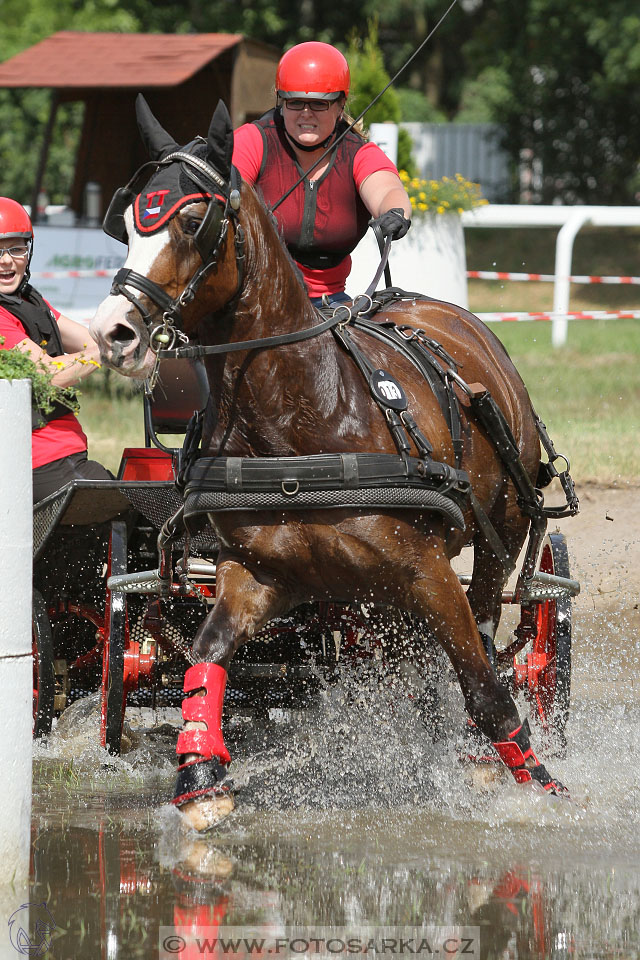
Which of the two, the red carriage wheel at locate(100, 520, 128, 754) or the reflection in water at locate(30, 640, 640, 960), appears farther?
the red carriage wheel at locate(100, 520, 128, 754)

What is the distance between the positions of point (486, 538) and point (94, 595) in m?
1.56

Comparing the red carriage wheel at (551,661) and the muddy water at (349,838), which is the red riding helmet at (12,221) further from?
the red carriage wheel at (551,661)

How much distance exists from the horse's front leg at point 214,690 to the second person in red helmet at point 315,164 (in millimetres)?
1304

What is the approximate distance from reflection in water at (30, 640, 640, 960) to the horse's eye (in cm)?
178

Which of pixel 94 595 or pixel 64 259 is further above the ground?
pixel 64 259

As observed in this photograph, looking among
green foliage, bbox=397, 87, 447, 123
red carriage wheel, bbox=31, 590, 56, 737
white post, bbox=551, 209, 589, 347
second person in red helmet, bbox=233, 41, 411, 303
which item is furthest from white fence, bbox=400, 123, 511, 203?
red carriage wheel, bbox=31, 590, 56, 737

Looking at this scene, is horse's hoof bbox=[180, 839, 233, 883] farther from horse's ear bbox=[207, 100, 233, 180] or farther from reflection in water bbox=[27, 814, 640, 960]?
horse's ear bbox=[207, 100, 233, 180]

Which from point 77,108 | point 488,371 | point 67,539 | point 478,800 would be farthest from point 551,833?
point 77,108

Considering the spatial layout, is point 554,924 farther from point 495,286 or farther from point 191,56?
point 495,286

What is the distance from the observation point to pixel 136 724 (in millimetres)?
5770

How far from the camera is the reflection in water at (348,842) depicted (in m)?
3.48

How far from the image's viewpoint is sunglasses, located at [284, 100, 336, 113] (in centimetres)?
477

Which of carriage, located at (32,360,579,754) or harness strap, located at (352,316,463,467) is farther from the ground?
harness strap, located at (352,316,463,467)

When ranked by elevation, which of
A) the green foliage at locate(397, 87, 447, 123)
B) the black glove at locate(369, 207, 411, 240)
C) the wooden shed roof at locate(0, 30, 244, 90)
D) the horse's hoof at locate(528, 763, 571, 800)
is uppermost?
the green foliage at locate(397, 87, 447, 123)
